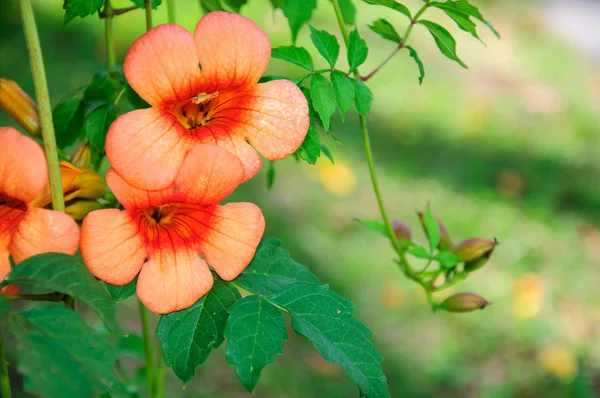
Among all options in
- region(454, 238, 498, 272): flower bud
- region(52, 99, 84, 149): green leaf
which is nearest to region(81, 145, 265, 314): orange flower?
region(52, 99, 84, 149): green leaf

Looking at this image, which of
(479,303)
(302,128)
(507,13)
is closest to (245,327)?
(302,128)

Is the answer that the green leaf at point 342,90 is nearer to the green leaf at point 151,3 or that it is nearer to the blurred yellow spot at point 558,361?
the green leaf at point 151,3

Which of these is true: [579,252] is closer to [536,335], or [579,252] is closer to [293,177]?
[536,335]

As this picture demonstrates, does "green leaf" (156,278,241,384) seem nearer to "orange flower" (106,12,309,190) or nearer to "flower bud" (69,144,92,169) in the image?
"orange flower" (106,12,309,190)

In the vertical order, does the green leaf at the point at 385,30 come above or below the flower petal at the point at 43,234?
above

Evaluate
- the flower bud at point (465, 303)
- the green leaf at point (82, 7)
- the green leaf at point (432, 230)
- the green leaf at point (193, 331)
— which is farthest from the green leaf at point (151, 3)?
the flower bud at point (465, 303)

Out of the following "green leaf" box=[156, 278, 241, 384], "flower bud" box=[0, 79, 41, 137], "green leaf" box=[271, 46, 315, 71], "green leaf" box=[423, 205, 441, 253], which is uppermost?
"green leaf" box=[271, 46, 315, 71]
